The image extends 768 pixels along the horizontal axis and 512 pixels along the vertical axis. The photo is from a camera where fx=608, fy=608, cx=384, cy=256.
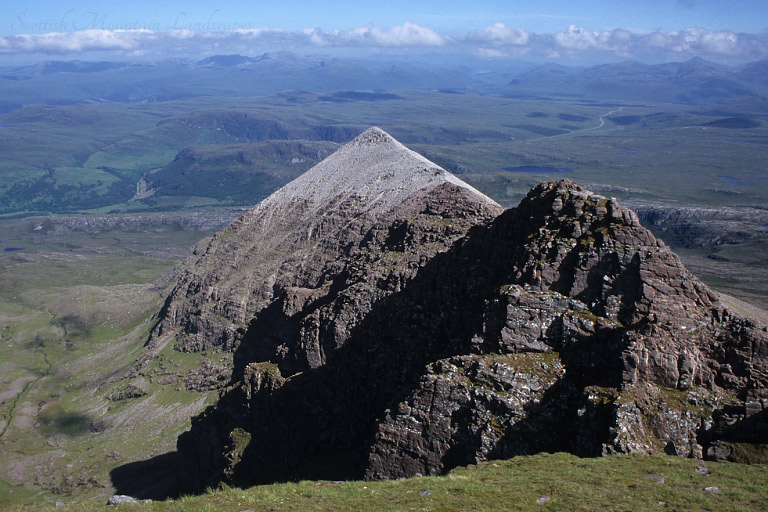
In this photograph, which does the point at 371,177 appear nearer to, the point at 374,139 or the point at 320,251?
the point at 320,251

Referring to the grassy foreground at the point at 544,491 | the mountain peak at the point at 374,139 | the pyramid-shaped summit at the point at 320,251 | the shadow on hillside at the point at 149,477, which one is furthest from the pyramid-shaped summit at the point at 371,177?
the grassy foreground at the point at 544,491

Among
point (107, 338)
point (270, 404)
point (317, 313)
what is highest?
point (317, 313)

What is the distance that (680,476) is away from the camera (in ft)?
108

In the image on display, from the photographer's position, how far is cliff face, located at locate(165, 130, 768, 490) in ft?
128

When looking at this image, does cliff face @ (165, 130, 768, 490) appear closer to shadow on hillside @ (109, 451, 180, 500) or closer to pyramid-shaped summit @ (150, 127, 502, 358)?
pyramid-shaped summit @ (150, 127, 502, 358)

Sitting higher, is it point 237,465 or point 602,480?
point 602,480

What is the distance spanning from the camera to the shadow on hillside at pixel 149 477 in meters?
83.2

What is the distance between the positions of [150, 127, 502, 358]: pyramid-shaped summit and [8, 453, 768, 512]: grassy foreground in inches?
1281

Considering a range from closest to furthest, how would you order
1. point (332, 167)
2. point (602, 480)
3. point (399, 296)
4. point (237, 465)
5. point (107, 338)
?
point (602, 480) < point (399, 296) < point (237, 465) < point (332, 167) < point (107, 338)

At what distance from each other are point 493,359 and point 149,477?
71270mm

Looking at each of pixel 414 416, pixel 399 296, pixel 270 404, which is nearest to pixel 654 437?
pixel 414 416

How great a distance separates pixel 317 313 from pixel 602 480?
44043 millimetres

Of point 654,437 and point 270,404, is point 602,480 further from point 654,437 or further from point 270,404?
point 270,404

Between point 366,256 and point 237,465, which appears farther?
point 366,256
